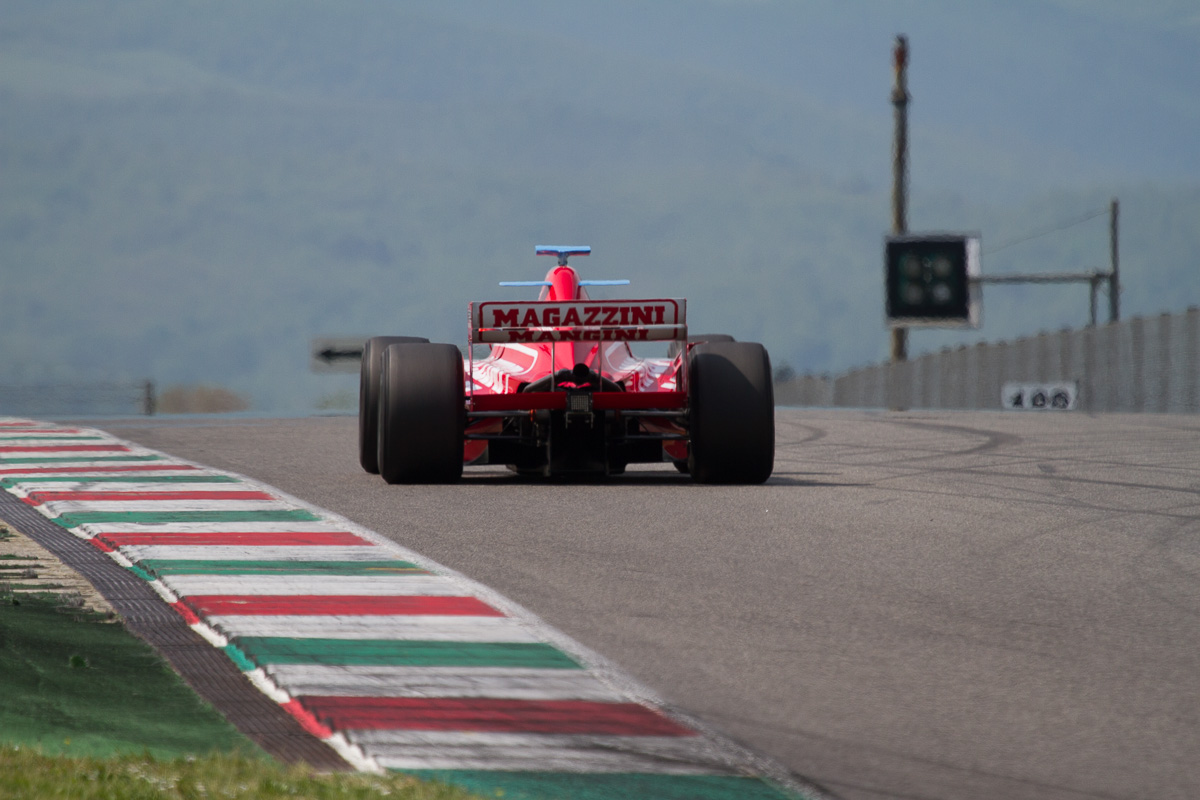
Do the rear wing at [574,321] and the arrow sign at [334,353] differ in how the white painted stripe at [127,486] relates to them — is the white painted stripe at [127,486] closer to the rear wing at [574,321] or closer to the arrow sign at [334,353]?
the rear wing at [574,321]

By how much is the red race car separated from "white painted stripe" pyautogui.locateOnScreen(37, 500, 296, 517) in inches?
58.0

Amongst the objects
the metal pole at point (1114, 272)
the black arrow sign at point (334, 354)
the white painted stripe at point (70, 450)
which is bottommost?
the white painted stripe at point (70, 450)

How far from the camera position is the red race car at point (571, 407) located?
1089 cm

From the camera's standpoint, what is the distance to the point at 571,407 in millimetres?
10828

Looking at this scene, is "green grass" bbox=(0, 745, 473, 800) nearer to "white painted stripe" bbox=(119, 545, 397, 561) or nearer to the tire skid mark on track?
the tire skid mark on track

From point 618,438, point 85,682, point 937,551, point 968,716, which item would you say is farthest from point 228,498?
point 968,716

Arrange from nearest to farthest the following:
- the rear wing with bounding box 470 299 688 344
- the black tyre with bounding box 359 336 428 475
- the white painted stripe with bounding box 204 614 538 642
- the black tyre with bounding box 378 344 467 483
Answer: the white painted stripe with bounding box 204 614 538 642, the black tyre with bounding box 378 344 467 483, the rear wing with bounding box 470 299 688 344, the black tyre with bounding box 359 336 428 475

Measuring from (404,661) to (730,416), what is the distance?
6.12 meters

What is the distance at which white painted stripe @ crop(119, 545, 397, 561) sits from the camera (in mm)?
7355

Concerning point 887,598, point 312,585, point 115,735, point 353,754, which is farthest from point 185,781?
point 887,598

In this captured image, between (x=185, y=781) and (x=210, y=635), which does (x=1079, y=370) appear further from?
(x=185, y=781)

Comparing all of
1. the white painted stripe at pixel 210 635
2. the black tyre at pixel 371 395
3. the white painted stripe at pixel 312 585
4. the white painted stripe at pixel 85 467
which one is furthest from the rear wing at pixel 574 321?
the white painted stripe at pixel 210 635

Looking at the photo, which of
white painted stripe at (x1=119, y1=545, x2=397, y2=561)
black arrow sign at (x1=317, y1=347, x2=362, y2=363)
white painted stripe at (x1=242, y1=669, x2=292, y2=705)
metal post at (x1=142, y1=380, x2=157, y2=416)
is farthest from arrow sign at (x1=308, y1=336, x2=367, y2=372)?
white painted stripe at (x1=242, y1=669, x2=292, y2=705)

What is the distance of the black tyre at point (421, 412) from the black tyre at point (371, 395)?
506 mm
